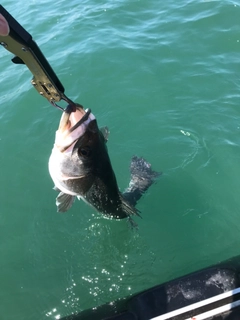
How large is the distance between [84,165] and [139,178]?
2552 mm

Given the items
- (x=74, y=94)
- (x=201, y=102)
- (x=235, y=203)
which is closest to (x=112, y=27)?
(x=74, y=94)

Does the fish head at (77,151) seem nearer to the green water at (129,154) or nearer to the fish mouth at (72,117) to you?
the fish mouth at (72,117)

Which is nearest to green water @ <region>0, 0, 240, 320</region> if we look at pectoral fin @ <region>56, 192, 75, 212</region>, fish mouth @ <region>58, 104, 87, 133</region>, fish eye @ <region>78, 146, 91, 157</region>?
pectoral fin @ <region>56, 192, 75, 212</region>

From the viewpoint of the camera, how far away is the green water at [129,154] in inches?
217

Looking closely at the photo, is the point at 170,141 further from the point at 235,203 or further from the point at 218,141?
the point at 235,203

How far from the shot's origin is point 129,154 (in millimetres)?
7125

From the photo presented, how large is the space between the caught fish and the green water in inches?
45.5

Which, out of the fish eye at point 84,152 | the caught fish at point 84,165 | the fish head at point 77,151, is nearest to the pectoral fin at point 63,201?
the caught fish at point 84,165

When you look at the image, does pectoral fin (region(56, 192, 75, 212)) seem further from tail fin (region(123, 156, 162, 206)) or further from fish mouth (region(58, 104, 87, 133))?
tail fin (region(123, 156, 162, 206))

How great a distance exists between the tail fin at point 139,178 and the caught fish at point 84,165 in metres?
0.84

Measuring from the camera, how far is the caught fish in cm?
346

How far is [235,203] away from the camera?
6.22 meters

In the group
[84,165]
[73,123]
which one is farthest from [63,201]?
[73,123]

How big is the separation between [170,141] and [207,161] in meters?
0.94
